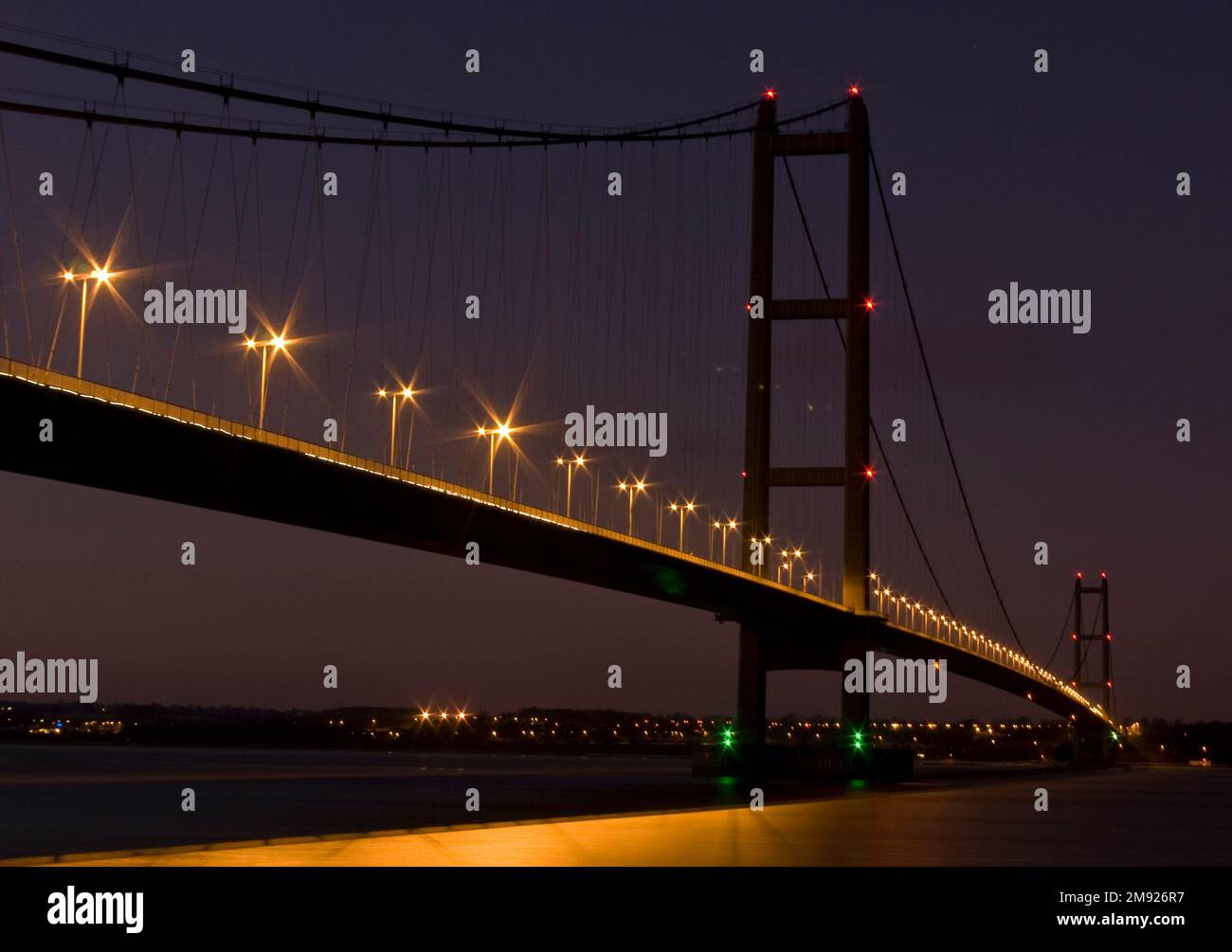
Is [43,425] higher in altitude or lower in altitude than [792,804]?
higher

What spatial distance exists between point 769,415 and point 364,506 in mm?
27260

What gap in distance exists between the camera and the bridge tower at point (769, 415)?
6862 cm

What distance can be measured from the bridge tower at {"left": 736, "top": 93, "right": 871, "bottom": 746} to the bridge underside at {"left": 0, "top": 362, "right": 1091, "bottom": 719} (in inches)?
66.4

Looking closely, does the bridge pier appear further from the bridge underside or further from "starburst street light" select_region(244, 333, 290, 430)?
"starburst street light" select_region(244, 333, 290, 430)

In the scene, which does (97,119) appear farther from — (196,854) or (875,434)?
(875,434)

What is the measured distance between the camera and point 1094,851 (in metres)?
29.5

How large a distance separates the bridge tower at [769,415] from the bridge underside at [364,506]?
66.4 inches

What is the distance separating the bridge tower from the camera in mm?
68625

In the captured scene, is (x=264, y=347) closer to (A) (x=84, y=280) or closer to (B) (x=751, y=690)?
(A) (x=84, y=280)

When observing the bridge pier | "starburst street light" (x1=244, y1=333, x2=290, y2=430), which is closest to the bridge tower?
the bridge pier

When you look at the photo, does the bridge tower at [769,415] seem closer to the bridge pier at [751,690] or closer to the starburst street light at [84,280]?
the bridge pier at [751,690]

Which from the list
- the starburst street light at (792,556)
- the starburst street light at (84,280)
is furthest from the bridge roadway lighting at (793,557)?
the starburst street light at (84,280)
